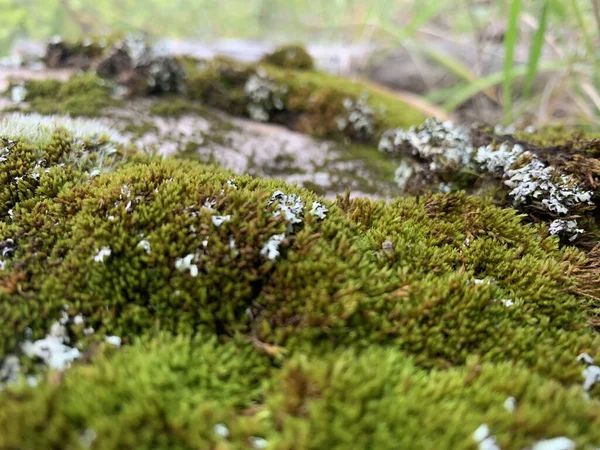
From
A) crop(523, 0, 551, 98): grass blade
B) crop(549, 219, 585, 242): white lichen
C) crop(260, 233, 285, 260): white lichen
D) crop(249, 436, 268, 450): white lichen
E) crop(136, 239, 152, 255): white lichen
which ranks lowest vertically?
crop(249, 436, 268, 450): white lichen

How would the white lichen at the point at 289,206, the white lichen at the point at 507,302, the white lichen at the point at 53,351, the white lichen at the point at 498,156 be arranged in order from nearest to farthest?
the white lichen at the point at 53,351 → the white lichen at the point at 507,302 → the white lichen at the point at 289,206 → the white lichen at the point at 498,156

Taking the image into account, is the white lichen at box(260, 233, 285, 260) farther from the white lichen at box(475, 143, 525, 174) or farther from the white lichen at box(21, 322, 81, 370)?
the white lichen at box(475, 143, 525, 174)

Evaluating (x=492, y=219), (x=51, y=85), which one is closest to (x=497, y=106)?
(x=492, y=219)

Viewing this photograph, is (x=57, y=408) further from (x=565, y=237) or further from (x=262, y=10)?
(x=262, y=10)

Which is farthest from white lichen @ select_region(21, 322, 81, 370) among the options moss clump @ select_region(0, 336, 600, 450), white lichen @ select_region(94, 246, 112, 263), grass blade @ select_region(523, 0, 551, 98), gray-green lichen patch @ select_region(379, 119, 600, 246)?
grass blade @ select_region(523, 0, 551, 98)

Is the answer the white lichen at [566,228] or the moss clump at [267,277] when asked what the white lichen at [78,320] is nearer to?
the moss clump at [267,277]

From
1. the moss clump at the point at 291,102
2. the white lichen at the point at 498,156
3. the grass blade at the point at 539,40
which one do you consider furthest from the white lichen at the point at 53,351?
the grass blade at the point at 539,40
